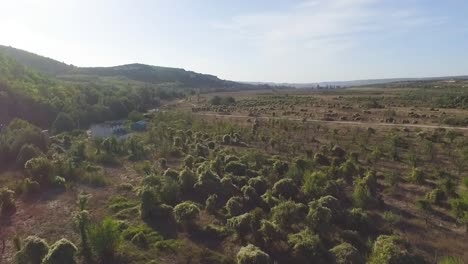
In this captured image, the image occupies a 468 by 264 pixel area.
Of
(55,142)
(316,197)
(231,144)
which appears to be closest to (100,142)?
(55,142)

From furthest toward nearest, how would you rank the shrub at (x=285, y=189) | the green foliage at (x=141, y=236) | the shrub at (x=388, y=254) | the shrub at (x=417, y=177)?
the shrub at (x=417, y=177), the shrub at (x=285, y=189), the green foliage at (x=141, y=236), the shrub at (x=388, y=254)

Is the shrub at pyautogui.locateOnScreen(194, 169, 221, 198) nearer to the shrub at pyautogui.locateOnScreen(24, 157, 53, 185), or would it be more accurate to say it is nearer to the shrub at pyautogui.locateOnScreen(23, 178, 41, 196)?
the shrub at pyautogui.locateOnScreen(23, 178, 41, 196)

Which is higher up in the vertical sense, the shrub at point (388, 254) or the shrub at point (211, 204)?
the shrub at point (388, 254)

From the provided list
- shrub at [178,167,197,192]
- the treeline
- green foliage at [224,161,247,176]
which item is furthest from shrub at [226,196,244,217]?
the treeline

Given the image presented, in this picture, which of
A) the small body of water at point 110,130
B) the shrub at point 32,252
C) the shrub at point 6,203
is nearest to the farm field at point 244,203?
the shrub at point 6,203

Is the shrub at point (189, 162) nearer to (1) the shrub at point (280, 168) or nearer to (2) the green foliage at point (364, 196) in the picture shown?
(1) the shrub at point (280, 168)

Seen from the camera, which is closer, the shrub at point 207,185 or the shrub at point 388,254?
the shrub at point 388,254

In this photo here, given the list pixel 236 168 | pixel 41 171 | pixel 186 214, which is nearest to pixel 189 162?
pixel 236 168
